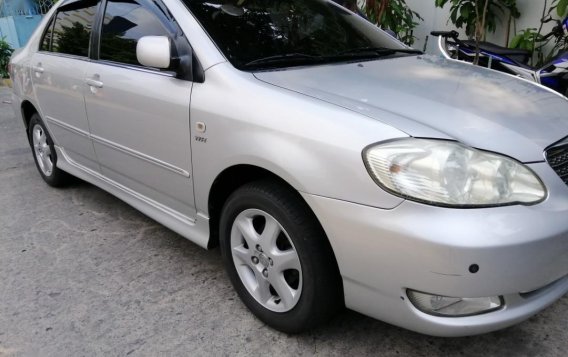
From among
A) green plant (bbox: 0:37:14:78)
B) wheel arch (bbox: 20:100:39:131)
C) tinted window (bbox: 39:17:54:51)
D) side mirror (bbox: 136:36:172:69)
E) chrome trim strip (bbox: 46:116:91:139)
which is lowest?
green plant (bbox: 0:37:14:78)

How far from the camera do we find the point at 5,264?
301cm

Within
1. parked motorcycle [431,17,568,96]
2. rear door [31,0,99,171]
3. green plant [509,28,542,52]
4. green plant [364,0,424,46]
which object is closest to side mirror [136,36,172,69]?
rear door [31,0,99,171]

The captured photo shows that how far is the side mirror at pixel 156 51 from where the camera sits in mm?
2311

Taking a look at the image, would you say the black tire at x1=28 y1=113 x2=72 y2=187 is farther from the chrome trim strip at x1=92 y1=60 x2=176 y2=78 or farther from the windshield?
the windshield

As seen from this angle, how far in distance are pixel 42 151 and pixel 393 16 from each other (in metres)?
3.91

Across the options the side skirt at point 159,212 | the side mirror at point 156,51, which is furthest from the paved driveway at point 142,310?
the side mirror at point 156,51

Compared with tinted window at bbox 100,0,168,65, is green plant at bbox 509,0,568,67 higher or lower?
lower

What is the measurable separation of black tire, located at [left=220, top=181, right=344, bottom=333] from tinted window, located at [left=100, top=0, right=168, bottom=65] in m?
1.08

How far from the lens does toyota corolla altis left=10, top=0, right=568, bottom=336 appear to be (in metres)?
1.66

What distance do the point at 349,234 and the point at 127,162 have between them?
5.51 ft

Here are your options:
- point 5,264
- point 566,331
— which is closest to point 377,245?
point 566,331

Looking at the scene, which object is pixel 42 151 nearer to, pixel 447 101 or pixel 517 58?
pixel 447 101

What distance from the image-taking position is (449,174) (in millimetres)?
1674

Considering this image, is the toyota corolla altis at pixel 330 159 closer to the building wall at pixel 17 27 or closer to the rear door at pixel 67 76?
the rear door at pixel 67 76
